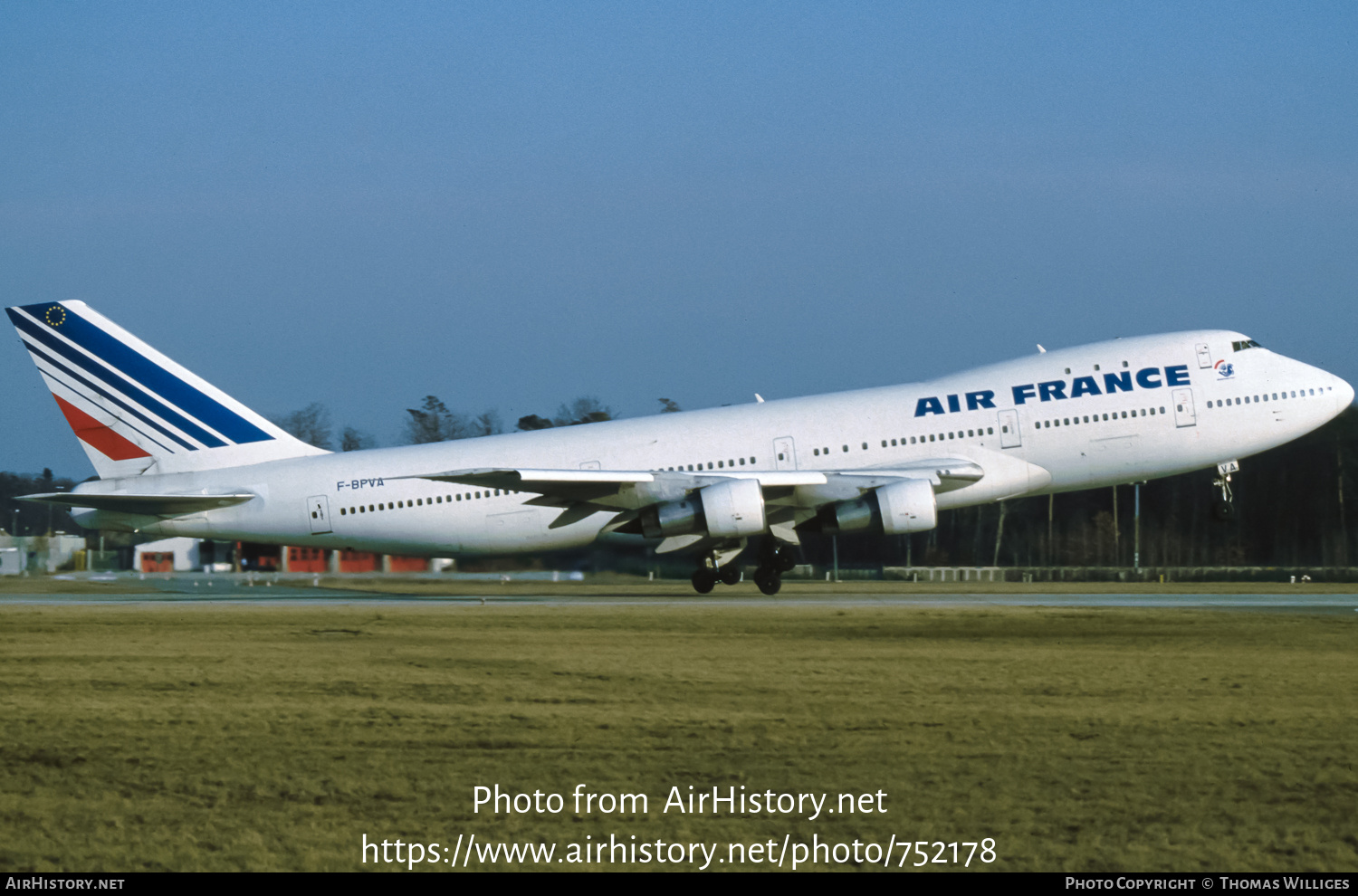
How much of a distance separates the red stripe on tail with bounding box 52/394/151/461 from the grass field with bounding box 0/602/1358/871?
11.3m

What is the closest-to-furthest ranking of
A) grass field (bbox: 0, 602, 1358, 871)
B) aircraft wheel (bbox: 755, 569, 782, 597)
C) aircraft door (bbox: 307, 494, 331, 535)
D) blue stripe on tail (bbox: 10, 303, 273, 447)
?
1. grass field (bbox: 0, 602, 1358, 871)
2. aircraft wheel (bbox: 755, 569, 782, 597)
3. blue stripe on tail (bbox: 10, 303, 273, 447)
4. aircraft door (bbox: 307, 494, 331, 535)

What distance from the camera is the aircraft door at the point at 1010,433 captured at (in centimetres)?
3222

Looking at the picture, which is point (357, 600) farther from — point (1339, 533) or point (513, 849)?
point (1339, 533)

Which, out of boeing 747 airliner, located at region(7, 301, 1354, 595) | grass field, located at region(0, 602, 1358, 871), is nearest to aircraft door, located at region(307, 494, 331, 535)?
boeing 747 airliner, located at region(7, 301, 1354, 595)

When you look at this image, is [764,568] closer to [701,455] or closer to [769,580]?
[769,580]

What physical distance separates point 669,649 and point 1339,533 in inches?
1471

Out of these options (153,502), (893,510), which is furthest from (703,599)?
(153,502)

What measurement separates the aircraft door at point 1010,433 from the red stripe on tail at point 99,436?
20.9 meters

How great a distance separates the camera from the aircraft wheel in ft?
110

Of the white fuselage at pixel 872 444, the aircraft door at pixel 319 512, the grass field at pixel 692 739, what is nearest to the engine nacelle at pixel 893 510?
the white fuselage at pixel 872 444

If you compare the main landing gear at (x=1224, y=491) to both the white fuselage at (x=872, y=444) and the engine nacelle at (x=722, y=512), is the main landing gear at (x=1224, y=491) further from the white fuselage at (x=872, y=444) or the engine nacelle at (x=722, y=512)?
the engine nacelle at (x=722, y=512)

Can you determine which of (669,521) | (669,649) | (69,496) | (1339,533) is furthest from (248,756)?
(1339,533)

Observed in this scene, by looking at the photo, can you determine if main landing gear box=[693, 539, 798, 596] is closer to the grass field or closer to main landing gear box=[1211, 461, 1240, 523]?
the grass field

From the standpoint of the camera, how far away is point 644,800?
10.1 m
